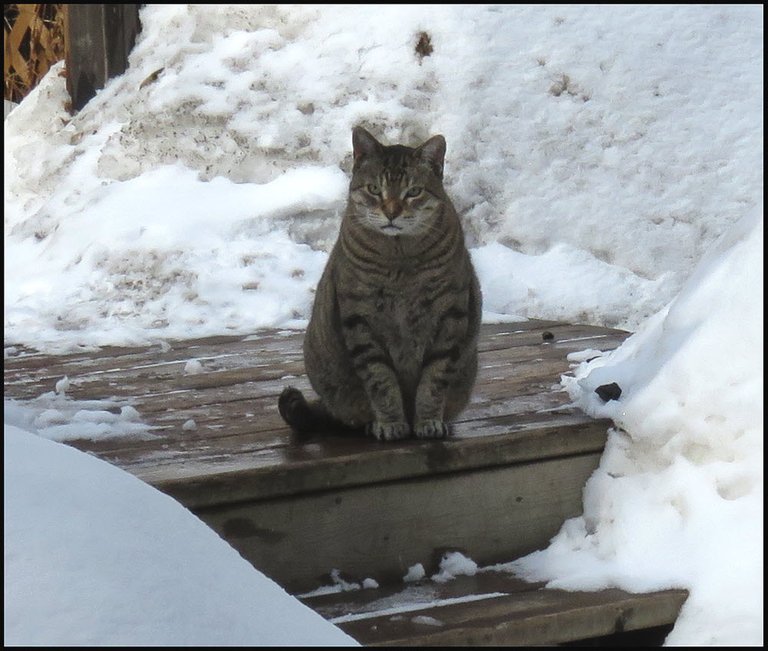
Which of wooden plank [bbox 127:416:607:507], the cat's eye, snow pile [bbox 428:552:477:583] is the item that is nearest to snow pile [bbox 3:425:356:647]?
wooden plank [bbox 127:416:607:507]

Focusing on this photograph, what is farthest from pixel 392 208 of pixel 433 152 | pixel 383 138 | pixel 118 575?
pixel 383 138

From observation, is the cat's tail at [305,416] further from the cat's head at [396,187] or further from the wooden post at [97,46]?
the wooden post at [97,46]

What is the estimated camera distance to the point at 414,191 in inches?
117

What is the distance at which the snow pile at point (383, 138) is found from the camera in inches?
192

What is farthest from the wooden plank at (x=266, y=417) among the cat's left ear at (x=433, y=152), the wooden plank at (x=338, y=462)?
the cat's left ear at (x=433, y=152)

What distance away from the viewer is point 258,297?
4.66 meters

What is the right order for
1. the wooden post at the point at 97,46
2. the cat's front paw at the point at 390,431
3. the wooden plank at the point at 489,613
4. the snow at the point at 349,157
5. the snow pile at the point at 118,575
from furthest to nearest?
the wooden post at the point at 97,46 < the snow at the point at 349,157 < the cat's front paw at the point at 390,431 < the wooden plank at the point at 489,613 < the snow pile at the point at 118,575

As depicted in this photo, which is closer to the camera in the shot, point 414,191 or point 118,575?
point 118,575

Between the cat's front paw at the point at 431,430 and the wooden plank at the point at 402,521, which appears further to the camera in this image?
the cat's front paw at the point at 431,430

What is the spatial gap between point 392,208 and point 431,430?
0.55 metres

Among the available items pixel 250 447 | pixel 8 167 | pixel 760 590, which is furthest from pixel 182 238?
pixel 760 590

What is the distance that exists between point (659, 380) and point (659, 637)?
0.59m

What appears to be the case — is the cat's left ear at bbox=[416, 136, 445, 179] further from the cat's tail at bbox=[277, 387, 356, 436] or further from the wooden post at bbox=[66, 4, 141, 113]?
the wooden post at bbox=[66, 4, 141, 113]

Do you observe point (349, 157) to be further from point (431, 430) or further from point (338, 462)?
point (338, 462)
